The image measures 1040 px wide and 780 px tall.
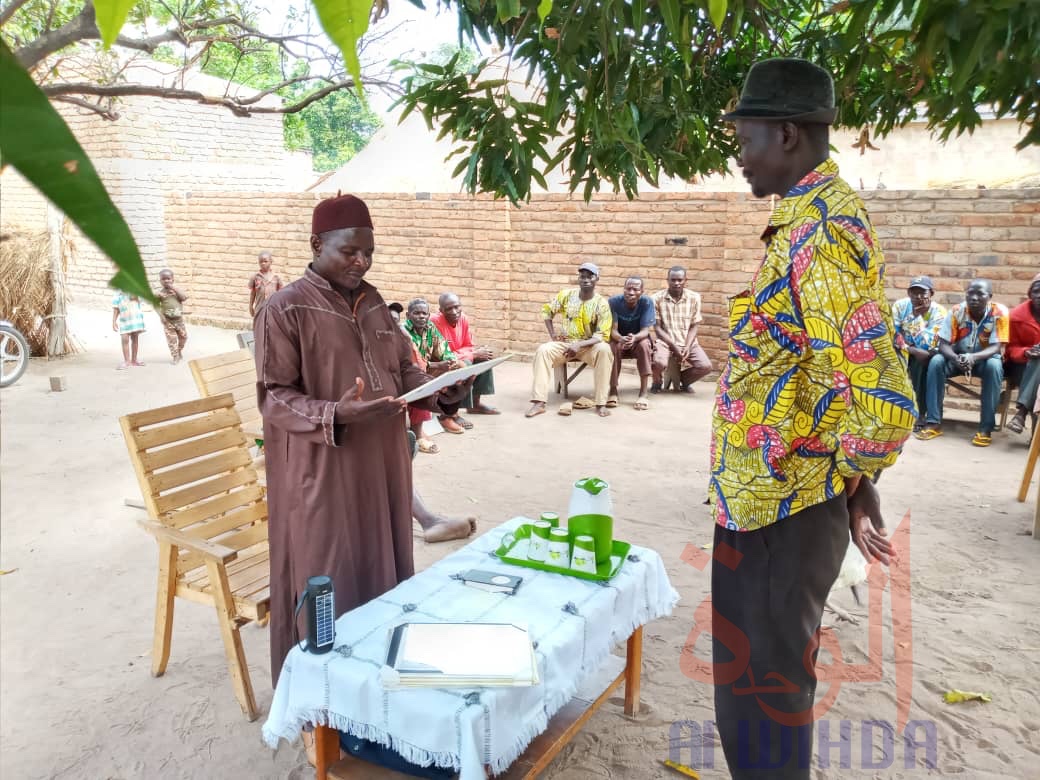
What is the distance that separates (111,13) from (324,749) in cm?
231

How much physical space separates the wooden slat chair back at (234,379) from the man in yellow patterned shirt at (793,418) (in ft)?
10.9

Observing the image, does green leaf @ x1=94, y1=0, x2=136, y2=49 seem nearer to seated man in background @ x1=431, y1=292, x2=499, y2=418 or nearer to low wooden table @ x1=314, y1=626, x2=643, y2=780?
low wooden table @ x1=314, y1=626, x2=643, y2=780

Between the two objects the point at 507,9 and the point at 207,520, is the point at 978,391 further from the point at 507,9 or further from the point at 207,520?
the point at 507,9

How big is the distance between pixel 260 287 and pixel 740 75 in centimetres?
845

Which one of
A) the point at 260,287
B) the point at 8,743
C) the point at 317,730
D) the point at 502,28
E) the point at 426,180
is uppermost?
the point at 426,180

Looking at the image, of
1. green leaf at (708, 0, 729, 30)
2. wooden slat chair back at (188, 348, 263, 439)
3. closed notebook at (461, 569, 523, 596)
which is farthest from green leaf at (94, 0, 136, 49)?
wooden slat chair back at (188, 348, 263, 439)

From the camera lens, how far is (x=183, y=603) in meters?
4.02

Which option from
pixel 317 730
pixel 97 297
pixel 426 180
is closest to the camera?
pixel 317 730

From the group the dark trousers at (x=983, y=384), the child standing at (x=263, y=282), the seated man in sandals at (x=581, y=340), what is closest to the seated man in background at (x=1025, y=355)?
the dark trousers at (x=983, y=384)

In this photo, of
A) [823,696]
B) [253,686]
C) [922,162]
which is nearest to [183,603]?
[253,686]

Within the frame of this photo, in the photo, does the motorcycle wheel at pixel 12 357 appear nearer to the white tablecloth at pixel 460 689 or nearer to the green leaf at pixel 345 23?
the white tablecloth at pixel 460 689

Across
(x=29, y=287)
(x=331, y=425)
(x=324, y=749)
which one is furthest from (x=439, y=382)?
(x=29, y=287)

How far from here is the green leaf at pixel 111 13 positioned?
306 mm

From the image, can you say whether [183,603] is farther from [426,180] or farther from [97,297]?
[426,180]
